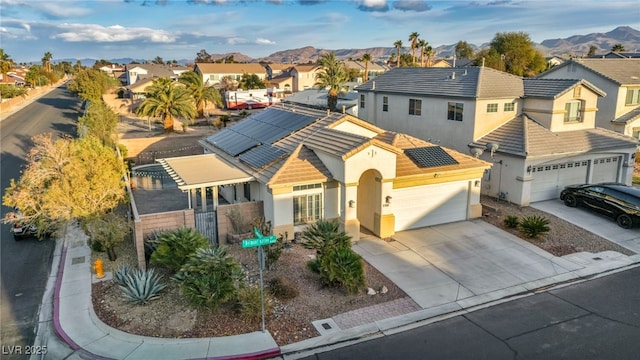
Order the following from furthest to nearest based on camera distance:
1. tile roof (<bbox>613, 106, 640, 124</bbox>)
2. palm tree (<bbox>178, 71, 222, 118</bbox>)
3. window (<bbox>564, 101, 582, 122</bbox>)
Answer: palm tree (<bbox>178, 71, 222, 118</bbox>), tile roof (<bbox>613, 106, 640, 124</bbox>), window (<bbox>564, 101, 582, 122</bbox>)

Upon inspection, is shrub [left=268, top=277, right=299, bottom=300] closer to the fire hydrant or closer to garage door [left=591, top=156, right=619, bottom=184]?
the fire hydrant

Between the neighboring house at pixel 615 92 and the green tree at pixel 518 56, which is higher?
the green tree at pixel 518 56

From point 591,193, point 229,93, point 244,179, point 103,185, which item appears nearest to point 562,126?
point 591,193

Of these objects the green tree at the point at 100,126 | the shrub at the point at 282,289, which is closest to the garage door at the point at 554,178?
the shrub at the point at 282,289

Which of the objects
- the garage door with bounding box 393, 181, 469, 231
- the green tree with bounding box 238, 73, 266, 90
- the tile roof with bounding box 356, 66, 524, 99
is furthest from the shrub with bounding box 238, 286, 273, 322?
the green tree with bounding box 238, 73, 266, 90

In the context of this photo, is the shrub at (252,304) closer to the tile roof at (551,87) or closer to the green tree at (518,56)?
the tile roof at (551,87)

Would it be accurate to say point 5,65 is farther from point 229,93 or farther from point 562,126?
point 562,126
